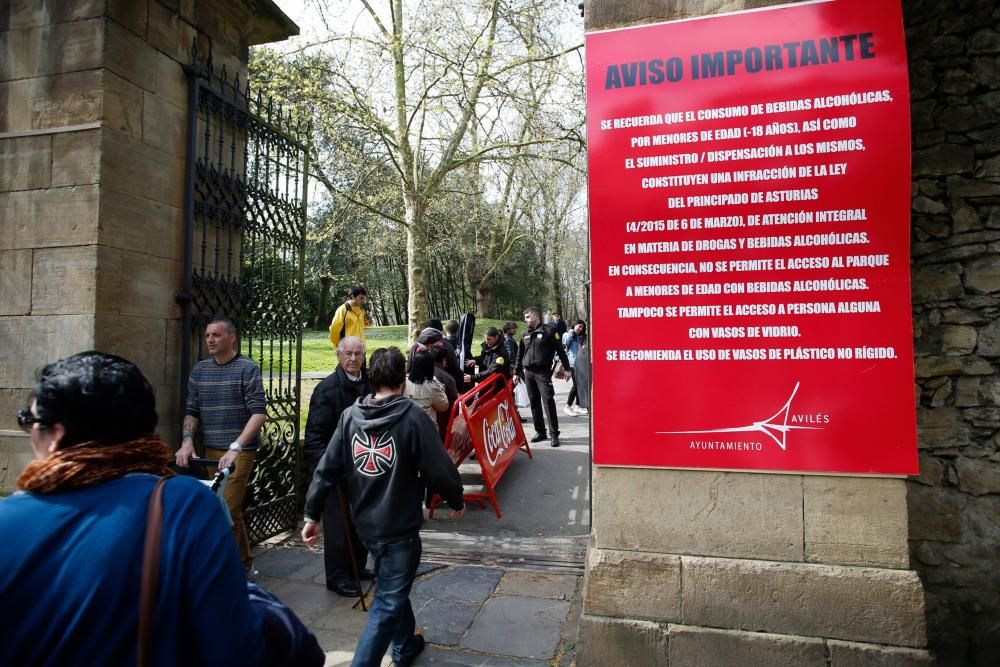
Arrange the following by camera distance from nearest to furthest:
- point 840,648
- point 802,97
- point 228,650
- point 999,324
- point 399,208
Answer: point 228,650, point 840,648, point 802,97, point 999,324, point 399,208

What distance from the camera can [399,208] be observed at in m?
21.5

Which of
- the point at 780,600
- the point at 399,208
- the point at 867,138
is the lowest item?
the point at 780,600

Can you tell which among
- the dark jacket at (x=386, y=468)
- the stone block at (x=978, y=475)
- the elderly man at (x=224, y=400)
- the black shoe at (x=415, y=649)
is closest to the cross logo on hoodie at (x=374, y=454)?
the dark jacket at (x=386, y=468)

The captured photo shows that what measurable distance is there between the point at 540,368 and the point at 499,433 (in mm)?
2022

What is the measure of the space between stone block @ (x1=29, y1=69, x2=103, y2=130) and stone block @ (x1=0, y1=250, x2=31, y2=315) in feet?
2.93

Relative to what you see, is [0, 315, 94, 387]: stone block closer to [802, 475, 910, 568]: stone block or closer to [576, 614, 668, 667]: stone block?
[576, 614, 668, 667]: stone block

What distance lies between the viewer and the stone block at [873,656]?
108 inches

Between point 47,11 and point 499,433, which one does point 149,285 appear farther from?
point 499,433

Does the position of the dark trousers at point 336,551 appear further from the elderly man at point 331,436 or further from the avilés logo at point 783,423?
the avilés logo at point 783,423

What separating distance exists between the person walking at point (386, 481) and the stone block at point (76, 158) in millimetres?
2452

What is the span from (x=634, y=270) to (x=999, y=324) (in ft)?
7.84

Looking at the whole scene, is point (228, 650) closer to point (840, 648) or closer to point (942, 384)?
point (840, 648)

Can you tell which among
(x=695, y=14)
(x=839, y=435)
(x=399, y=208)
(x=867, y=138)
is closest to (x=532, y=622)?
(x=839, y=435)

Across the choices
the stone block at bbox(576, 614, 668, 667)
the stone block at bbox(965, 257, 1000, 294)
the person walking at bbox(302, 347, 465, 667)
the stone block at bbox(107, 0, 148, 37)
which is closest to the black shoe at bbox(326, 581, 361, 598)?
the person walking at bbox(302, 347, 465, 667)
